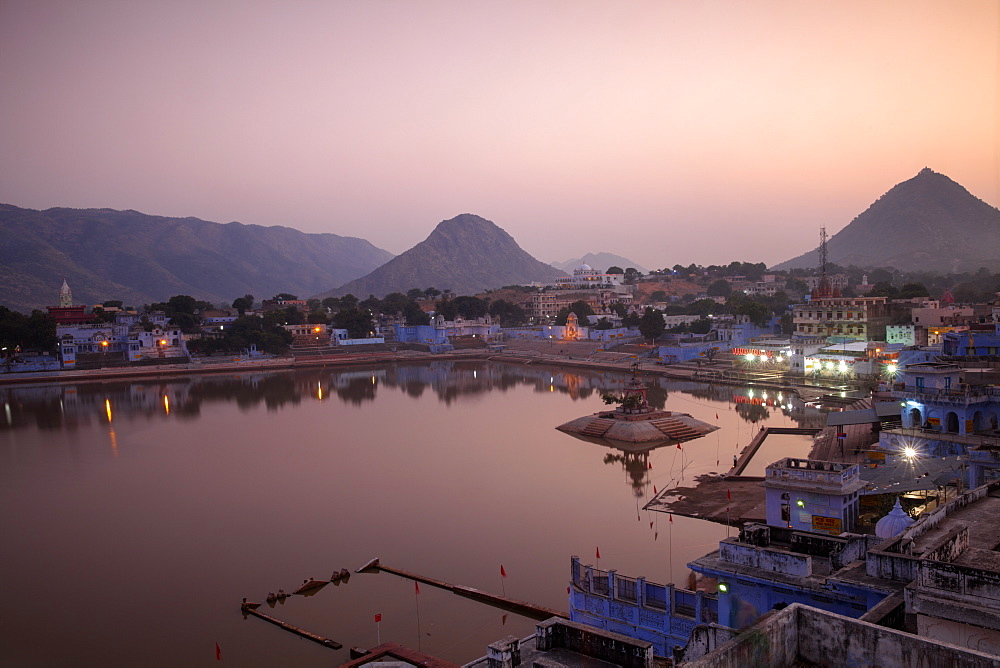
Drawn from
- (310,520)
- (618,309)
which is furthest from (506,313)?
(310,520)

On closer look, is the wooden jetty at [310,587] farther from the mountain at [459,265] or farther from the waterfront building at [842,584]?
the mountain at [459,265]

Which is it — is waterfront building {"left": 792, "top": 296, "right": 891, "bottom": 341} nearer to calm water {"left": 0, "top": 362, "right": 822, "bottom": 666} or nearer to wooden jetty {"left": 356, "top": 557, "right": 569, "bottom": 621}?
calm water {"left": 0, "top": 362, "right": 822, "bottom": 666}

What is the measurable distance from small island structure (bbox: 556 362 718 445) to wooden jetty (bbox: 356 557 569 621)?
11.0 m

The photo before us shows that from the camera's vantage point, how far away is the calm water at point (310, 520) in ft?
32.8

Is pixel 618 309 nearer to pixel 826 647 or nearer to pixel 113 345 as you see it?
pixel 113 345

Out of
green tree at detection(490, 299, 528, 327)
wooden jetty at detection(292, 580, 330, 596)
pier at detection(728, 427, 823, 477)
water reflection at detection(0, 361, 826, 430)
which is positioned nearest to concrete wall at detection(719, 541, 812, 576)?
wooden jetty at detection(292, 580, 330, 596)

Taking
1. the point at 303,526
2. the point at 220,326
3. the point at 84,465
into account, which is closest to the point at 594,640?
the point at 303,526

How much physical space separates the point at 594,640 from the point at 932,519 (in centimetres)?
406

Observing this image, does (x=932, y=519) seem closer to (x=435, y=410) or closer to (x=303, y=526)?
(x=303, y=526)

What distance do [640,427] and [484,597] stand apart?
12.0 m

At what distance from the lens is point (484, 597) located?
1059 cm

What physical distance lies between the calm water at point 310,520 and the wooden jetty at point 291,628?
3.9 inches

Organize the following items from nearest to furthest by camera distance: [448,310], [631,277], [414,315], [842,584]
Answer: [842,584] < [414,315] < [448,310] < [631,277]

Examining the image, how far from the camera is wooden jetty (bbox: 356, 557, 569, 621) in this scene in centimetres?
995
